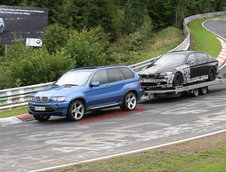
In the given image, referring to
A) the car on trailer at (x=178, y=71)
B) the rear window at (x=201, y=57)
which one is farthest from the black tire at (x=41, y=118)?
the rear window at (x=201, y=57)

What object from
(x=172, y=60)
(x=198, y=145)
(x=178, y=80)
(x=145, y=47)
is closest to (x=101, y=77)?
(x=178, y=80)

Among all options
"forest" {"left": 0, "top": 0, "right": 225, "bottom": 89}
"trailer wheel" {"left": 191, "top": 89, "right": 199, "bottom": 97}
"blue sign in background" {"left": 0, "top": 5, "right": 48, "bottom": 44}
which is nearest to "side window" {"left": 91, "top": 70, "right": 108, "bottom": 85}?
"trailer wheel" {"left": 191, "top": 89, "right": 199, "bottom": 97}

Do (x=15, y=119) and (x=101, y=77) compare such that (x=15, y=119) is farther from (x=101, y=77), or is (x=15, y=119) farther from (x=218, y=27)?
(x=218, y=27)

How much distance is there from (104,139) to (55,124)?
345 cm

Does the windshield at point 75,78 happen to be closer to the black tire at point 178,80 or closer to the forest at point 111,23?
the black tire at point 178,80

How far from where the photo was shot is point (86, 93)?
12984 mm

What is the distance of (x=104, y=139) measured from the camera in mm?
9406

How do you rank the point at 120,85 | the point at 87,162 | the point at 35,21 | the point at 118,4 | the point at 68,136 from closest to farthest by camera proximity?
the point at 87,162 → the point at 68,136 → the point at 120,85 → the point at 35,21 → the point at 118,4

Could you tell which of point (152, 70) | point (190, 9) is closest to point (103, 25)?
point (190, 9)

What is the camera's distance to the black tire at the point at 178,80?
15752mm

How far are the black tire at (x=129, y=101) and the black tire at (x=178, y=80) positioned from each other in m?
2.06

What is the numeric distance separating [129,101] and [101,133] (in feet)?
14.2

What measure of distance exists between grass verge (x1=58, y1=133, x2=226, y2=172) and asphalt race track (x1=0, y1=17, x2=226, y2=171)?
2.15 ft

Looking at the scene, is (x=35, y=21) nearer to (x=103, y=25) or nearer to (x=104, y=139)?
(x=103, y=25)
